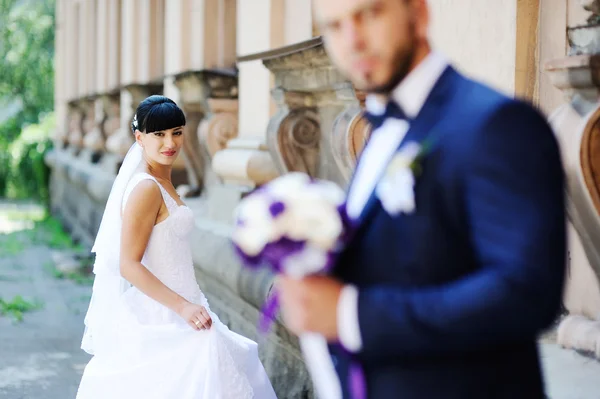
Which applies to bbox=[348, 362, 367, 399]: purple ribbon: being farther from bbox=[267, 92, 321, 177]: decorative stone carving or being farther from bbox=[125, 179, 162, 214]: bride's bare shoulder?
bbox=[267, 92, 321, 177]: decorative stone carving

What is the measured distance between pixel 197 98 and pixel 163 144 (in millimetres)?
5215

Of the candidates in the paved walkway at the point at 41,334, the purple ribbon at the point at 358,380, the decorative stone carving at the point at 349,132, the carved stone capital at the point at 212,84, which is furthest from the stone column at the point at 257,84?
the purple ribbon at the point at 358,380

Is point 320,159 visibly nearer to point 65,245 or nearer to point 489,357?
point 489,357

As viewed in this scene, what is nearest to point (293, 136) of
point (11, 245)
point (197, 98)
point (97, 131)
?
point (197, 98)

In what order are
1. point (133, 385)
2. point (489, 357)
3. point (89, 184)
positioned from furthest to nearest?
point (89, 184) < point (133, 385) < point (489, 357)

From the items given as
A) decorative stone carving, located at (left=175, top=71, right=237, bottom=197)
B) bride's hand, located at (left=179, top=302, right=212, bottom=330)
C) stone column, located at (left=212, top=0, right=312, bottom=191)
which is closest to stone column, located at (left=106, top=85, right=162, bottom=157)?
decorative stone carving, located at (left=175, top=71, right=237, bottom=197)

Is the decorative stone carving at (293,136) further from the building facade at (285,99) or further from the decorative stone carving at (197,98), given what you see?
the decorative stone carving at (197,98)

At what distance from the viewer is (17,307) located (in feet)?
32.3

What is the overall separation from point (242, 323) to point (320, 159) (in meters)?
1.09

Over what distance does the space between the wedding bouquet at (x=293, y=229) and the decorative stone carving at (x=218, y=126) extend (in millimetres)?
7239

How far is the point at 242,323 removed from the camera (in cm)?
641

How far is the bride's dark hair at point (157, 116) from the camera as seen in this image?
4.24 metres

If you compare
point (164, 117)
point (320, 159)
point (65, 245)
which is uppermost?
point (164, 117)

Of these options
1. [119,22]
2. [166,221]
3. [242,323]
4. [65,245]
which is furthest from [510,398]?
[119,22]
